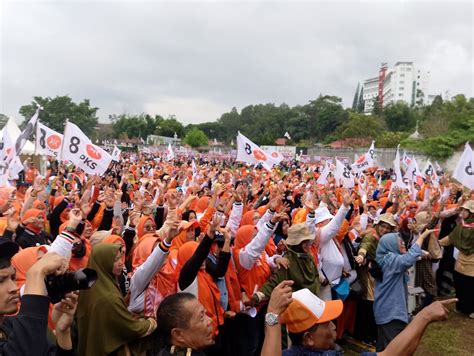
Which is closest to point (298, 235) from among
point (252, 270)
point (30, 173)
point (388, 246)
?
point (252, 270)

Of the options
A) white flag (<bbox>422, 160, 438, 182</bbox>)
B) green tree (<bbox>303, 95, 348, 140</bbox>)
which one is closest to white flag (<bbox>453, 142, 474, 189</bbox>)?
white flag (<bbox>422, 160, 438, 182</bbox>)

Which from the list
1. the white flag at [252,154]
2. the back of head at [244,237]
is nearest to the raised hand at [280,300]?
the back of head at [244,237]

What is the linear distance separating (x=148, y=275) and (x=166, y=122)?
82264mm

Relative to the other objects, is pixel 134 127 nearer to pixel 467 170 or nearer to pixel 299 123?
pixel 299 123

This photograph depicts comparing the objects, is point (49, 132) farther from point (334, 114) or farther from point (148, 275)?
point (334, 114)

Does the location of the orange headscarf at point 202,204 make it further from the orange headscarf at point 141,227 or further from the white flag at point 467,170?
the white flag at point 467,170

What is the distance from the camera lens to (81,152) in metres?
8.16

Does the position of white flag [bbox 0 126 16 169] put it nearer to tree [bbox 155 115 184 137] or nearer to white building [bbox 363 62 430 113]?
tree [bbox 155 115 184 137]

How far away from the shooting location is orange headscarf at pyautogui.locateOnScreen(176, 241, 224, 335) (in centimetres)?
350

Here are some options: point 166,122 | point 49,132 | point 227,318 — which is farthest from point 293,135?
point 227,318

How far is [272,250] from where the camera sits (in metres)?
4.82

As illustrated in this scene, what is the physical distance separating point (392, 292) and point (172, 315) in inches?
112

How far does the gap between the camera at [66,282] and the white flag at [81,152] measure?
6.66 m

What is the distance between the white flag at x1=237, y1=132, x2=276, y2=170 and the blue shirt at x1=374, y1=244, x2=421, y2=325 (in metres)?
5.97
